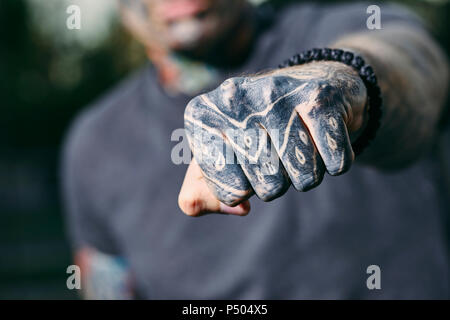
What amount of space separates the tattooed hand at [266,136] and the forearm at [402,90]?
40 cm

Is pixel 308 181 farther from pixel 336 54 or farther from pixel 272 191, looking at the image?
pixel 336 54

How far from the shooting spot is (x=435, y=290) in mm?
2061

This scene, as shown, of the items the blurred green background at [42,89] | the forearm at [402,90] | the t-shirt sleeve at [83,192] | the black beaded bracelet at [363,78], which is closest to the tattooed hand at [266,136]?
the black beaded bracelet at [363,78]

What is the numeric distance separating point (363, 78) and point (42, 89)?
13250 millimetres

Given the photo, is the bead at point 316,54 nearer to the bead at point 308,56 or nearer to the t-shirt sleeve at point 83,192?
the bead at point 308,56

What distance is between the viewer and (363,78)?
3.96 ft

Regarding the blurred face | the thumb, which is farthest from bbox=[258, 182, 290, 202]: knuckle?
the blurred face

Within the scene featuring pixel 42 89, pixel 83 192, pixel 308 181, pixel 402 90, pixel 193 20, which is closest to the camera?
pixel 308 181

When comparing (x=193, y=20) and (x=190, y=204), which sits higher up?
(x=193, y=20)

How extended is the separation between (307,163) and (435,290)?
1499mm

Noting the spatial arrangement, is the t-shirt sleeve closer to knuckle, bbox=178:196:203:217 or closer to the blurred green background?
knuckle, bbox=178:196:203:217

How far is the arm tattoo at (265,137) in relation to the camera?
37.8 inches

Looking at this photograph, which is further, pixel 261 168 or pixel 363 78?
pixel 363 78

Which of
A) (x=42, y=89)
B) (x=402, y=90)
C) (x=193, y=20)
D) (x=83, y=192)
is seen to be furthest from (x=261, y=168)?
(x=42, y=89)
